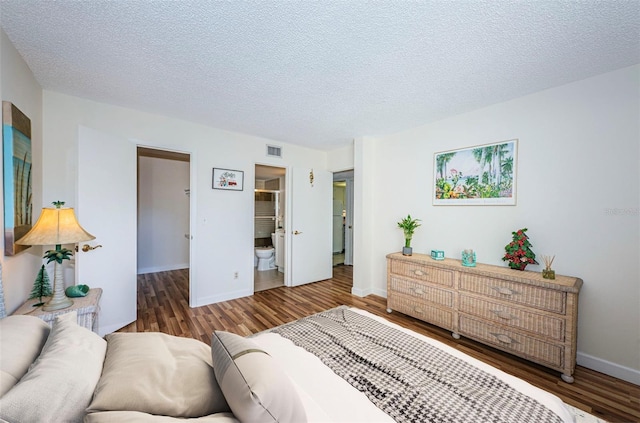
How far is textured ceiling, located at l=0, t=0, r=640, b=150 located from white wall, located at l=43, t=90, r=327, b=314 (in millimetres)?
258

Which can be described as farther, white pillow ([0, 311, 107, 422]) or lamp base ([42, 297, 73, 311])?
lamp base ([42, 297, 73, 311])

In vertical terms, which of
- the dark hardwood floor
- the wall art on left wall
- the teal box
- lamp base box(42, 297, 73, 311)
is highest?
the wall art on left wall

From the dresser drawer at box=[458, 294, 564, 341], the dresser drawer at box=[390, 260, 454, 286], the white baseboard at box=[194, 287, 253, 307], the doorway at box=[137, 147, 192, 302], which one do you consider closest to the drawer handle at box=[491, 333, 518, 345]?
the dresser drawer at box=[458, 294, 564, 341]

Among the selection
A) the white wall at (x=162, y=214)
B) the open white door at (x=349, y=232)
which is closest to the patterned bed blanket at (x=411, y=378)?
the open white door at (x=349, y=232)

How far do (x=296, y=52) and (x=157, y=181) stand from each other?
472 centimetres

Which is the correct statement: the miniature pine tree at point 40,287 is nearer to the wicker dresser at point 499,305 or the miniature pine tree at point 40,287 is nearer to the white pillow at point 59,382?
the white pillow at point 59,382

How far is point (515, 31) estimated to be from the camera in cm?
155

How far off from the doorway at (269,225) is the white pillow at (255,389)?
11.9 ft

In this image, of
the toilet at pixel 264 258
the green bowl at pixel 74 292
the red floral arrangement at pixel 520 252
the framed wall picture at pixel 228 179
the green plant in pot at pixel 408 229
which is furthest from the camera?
the toilet at pixel 264 258

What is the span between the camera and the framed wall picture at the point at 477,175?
8.30ft

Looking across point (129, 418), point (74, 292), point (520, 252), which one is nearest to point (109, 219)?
point (74, 292)

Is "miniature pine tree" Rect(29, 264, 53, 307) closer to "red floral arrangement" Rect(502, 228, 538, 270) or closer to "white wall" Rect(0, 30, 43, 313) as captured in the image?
"white wall" Rect(0, 30, 43, 313)

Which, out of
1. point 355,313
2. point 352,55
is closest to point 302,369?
point 355,313

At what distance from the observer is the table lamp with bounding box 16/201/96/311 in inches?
65.6
